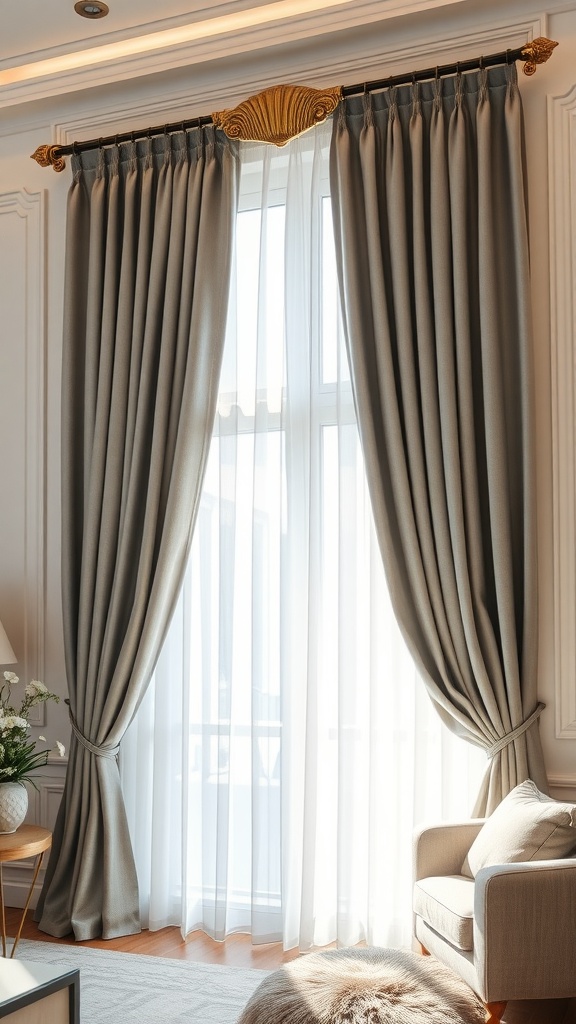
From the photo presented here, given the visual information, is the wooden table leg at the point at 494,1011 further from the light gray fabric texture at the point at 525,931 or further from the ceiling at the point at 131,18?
the ceiling at the point at 131,18

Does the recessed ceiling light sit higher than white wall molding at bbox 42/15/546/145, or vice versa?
the recessed ceiling light

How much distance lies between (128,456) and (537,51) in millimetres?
2028

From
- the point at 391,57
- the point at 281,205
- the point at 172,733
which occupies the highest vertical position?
the point at 391,57

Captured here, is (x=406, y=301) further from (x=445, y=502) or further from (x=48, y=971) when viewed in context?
(x=48, y=971)

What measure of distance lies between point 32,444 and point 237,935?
2.13 m

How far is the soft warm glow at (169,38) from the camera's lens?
367 centimetres

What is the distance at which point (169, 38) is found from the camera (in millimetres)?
3896

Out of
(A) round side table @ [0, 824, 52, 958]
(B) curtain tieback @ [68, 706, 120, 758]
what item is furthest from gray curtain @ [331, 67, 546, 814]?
(A) round side table @ [0, 824, 52, 958]


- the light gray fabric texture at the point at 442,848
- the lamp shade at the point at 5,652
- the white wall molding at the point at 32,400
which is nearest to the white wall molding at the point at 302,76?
the white wall molding at the point at 32,400

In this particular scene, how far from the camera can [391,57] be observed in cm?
361

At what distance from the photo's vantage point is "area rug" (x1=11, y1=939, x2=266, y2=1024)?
2.91m

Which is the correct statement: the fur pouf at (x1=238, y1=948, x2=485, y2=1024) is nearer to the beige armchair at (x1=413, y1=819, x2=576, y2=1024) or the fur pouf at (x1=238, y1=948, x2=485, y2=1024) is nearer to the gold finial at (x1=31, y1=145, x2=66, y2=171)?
the beige armchair at (x1=413, y1=819, x2=576, y2=1024)

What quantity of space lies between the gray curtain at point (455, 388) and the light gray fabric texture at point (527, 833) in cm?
32

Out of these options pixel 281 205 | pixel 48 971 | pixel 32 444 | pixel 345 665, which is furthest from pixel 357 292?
pixel 48 971
